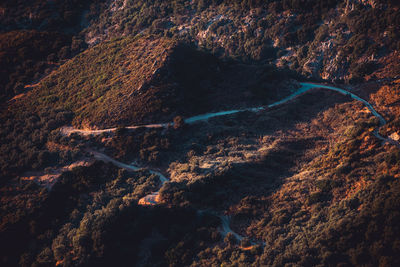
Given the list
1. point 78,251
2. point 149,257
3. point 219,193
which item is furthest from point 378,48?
point 78,251

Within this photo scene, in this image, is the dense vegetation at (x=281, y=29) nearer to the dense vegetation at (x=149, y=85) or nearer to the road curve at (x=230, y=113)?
the road curve at (x=230, y=113)

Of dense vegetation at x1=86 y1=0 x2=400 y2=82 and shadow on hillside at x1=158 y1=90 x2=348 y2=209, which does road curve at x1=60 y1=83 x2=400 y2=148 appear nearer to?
shadow on hillside at x1=158 y1=90 x2=348 y2=209

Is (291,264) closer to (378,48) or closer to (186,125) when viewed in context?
(186,125)

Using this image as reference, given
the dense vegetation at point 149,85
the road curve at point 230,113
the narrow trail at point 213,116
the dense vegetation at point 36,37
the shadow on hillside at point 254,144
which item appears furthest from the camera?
the dense vegetation at point 36,37

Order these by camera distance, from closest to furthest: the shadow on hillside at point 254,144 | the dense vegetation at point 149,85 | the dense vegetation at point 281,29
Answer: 1. the shadow on hillside at point 254,144
2. the dense vegetation at point 149,85
3. the dense vegetation at point 281,29

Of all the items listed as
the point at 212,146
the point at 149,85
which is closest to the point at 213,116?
the point at 212,146

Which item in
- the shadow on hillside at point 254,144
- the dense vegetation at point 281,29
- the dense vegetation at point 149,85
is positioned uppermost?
the dense vegetation at point 281,29

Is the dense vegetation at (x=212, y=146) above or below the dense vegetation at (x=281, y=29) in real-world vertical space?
below

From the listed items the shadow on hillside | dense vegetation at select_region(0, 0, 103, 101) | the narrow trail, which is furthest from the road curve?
dense vegetation at select_region(0, 0, 103, 101)

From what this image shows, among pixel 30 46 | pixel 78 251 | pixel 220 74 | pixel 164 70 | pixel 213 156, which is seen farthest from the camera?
pixel 30 46

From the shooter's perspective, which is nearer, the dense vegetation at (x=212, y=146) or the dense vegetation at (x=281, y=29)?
the dense vegetation at (x=212, y=146)

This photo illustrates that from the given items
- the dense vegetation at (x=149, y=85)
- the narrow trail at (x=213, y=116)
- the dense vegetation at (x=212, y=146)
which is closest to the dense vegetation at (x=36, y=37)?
the dense vegetation at (x=212, y=146)
